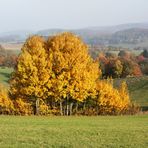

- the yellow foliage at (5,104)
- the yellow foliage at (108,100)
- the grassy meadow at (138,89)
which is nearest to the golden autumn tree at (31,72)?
the yellow foliage at (5,104)

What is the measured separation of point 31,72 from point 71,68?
4783 millimetres

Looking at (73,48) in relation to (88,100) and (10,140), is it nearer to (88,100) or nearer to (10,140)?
(88,100)

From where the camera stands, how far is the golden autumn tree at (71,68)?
155 feet

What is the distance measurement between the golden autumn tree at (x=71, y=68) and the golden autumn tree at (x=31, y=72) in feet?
4.05

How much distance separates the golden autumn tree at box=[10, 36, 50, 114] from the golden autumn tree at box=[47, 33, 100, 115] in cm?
123

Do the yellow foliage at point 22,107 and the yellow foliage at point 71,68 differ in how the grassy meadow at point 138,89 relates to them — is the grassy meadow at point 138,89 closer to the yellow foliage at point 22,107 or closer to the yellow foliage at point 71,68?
the yellow foliage at point 71,68

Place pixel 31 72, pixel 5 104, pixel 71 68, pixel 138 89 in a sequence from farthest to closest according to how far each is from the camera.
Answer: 1. pixel 138 89
2. pixel 5 104
3. pixel 71 68
4. pixel 31 72

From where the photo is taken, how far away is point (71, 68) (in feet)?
156

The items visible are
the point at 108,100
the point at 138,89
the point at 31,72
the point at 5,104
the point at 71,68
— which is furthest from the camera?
the point at 138,89

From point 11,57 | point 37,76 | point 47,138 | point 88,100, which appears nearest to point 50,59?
point 37,76

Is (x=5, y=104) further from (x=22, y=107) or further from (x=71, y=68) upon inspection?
(x=71, y=68)

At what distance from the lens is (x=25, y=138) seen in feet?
62.0

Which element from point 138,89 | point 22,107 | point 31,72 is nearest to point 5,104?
point 22,107

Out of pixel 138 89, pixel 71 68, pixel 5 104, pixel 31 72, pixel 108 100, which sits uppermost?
pixel 71 68
